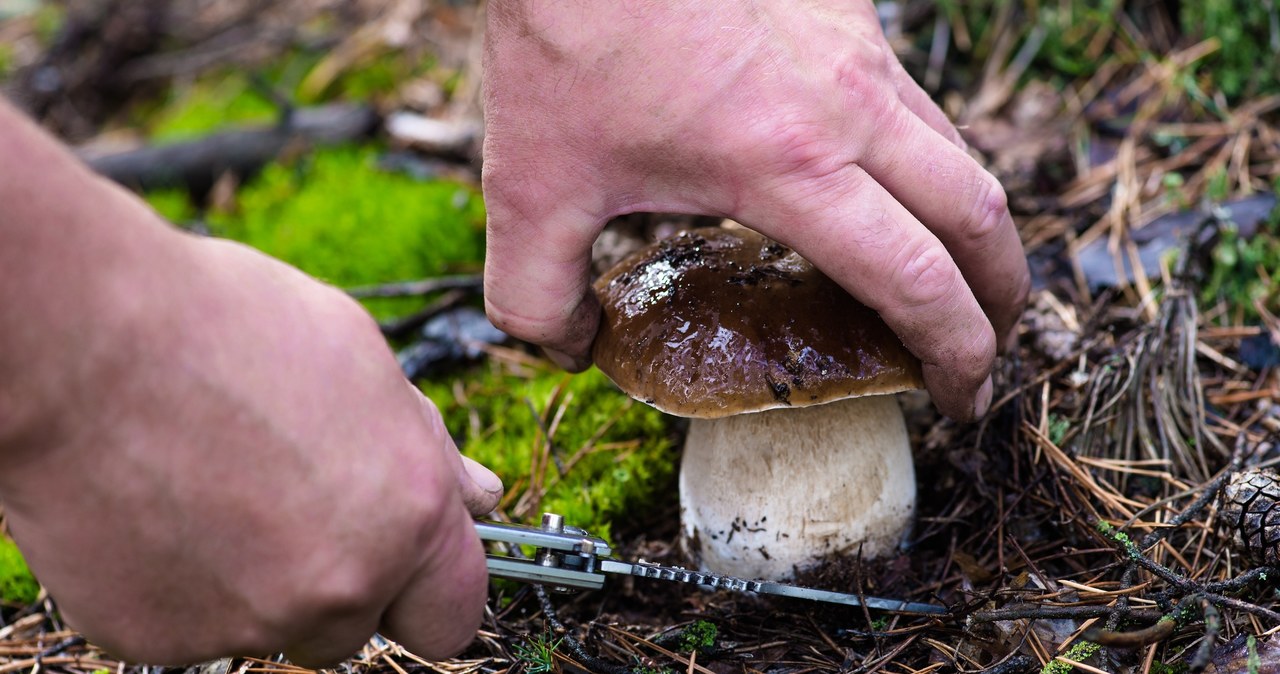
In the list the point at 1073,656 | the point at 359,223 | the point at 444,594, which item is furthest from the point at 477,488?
the point at 359,223

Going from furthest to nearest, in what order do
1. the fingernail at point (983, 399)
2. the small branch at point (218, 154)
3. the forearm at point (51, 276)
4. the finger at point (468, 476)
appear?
1. the small branch at point (218, 154)
2. the fingernail at point (983, 399)
3. the finger at point (468, 476)
4. the forearm at point (51, 276)

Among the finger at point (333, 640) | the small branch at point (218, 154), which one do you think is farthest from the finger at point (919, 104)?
the small branch at point (218, 154)

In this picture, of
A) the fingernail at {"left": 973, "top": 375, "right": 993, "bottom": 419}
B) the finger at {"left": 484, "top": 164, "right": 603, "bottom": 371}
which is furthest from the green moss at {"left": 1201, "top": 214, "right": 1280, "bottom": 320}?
the finger at {"left": 484, "top": 164, "right": 603, "bottom": 371}

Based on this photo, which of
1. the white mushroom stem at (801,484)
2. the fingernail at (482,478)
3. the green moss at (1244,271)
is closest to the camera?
the fingernail at (482,478)

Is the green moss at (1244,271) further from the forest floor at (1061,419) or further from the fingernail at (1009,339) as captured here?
the fingernail at (1009,339)

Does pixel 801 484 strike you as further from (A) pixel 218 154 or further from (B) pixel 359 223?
(A) pixel 218 154

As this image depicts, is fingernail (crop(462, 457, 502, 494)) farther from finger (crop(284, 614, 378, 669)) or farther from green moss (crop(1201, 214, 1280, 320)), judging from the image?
green moss (crop(1201, 214, 1280, 320))
